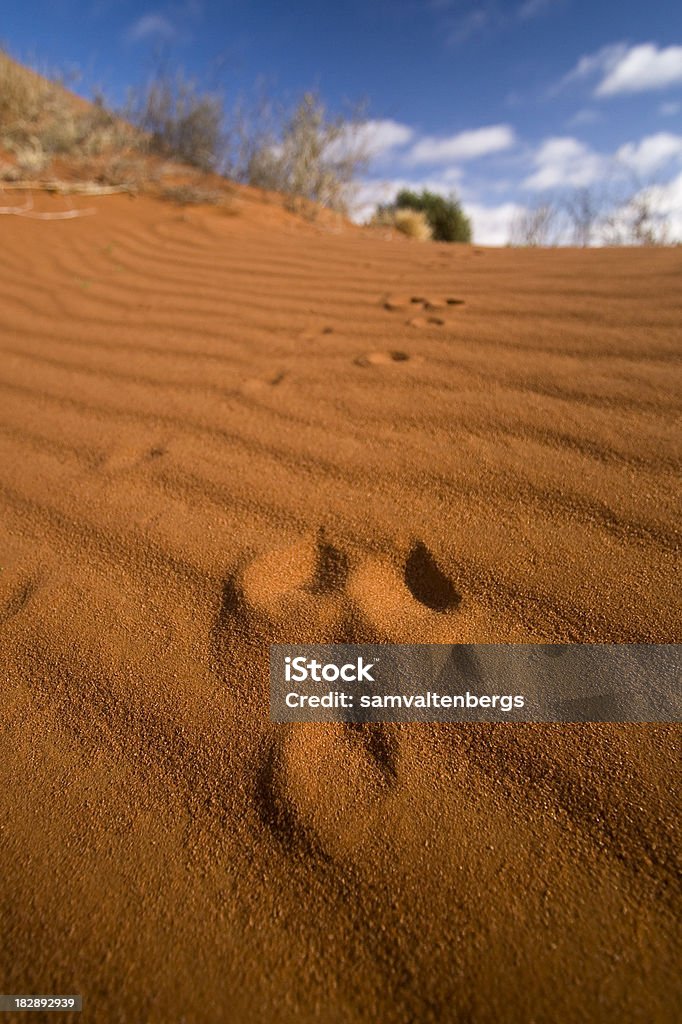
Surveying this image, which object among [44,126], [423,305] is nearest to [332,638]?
[423,305]

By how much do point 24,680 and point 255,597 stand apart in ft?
1.39

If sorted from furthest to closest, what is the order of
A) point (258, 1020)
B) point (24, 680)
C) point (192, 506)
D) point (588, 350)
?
point (588, 350)
point (192, 506)
point (24, 680)
point (258, 1020)

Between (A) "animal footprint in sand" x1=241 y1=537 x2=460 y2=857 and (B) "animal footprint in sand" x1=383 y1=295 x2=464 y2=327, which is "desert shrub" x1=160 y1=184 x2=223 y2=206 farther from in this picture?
(A) "animal footprint in sand" x1=241 y1=537 x2=460 y2=857

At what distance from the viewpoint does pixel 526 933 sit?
0.59 meters

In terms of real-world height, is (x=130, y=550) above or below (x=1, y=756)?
above

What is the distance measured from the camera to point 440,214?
9844 mm

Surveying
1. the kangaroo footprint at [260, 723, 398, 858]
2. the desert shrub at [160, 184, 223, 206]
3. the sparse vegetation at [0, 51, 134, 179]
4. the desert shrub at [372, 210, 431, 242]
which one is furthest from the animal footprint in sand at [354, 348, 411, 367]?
the desert shrub at [372, 210, 431, 242]

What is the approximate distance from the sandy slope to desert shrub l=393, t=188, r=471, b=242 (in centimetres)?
897

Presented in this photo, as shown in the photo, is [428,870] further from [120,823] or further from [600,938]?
[120,823]

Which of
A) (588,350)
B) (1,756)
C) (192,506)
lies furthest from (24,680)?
(588,350)

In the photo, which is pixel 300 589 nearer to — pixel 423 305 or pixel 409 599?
pixel 409 599

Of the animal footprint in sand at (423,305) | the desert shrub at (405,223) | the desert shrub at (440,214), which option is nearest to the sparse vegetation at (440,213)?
the desert shrub at (440,214)

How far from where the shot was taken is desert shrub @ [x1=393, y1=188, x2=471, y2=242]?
9.84m

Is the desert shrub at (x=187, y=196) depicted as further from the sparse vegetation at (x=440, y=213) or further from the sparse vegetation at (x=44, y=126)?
the sparse vegetation at (x=440, y=213)
